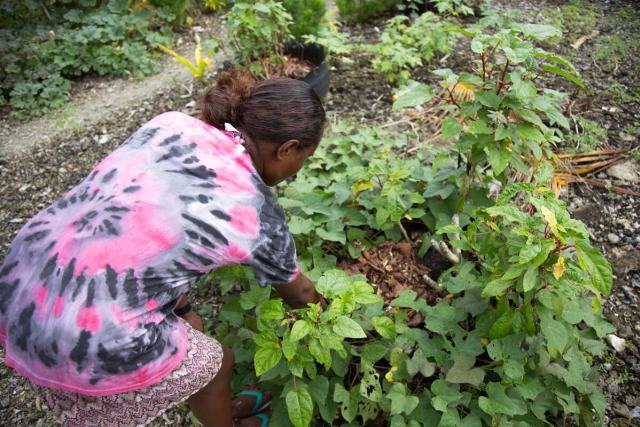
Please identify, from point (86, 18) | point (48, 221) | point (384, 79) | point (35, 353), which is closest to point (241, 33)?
point (384, 79)

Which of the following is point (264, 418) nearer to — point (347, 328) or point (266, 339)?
point (266, 339)

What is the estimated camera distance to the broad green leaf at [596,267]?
1.24 meters

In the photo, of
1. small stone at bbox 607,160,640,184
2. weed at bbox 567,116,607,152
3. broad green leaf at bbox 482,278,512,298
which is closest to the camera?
broad green leaf at bbox 482,278,512,298

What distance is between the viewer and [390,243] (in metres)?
2.33

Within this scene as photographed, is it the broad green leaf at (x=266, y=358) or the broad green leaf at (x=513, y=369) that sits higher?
the broad green leaf at (x=266, y=358)

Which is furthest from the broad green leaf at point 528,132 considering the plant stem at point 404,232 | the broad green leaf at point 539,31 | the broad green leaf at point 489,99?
the plant stem at point 404,232

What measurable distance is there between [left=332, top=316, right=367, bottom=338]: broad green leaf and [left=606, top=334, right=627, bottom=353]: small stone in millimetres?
1244

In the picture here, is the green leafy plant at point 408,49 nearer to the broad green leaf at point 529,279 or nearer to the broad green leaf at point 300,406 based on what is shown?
the broad green leaf at point 529,279

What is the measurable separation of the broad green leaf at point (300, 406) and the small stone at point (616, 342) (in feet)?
4.41

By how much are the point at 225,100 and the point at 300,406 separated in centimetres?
98

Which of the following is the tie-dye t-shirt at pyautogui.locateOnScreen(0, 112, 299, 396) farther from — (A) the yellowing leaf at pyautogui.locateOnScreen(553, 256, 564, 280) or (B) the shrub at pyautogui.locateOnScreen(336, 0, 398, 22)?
(B) the shrub at pyautogui.locateOnScreen(336, 0, 398, 22)

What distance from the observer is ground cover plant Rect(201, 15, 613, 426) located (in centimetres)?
140

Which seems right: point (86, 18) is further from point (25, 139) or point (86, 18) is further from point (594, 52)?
point (594, 52)

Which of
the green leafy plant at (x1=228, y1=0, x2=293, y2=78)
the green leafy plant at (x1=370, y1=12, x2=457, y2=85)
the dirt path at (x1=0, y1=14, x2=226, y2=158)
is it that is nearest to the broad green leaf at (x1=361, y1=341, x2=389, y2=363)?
the green leafy plant at (x1=228, y1=0, x2=293, y2=78)
